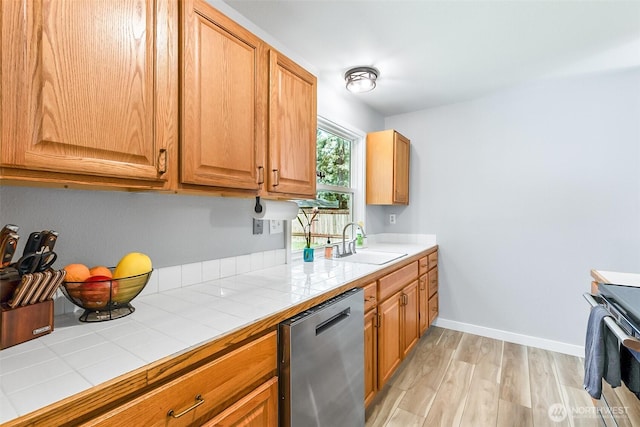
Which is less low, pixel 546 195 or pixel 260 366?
Result: pixel 546 195

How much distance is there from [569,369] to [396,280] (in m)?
1.62

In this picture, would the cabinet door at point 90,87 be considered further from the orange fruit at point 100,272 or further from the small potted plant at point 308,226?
the small potted plant at point 308,226

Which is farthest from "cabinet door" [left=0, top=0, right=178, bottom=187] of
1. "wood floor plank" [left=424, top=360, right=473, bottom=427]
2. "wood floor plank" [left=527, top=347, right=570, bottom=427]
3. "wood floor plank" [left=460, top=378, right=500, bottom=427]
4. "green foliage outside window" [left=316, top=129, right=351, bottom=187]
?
"wood floor plank" [left=527, top=347, right=570, bottom=427]

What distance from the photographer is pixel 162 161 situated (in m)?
1.05

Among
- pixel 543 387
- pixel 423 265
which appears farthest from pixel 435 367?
pixel 423 265

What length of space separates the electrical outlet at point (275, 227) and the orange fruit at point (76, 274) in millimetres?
1064

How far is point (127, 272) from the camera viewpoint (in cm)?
106

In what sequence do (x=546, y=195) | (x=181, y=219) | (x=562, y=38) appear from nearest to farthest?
1. (x=181, y=219)
2. (x=562, y=38)
3. (x=546, y=195)

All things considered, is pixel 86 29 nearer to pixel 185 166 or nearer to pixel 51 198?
pixel 185 166

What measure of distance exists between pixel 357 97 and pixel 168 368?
2.76 meters

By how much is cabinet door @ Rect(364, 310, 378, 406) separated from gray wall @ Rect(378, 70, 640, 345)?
1589 millimetres

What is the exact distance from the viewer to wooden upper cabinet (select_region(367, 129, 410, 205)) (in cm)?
295

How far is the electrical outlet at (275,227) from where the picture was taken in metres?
1.96

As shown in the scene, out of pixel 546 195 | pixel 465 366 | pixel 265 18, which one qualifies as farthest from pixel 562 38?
pixel 465 366
